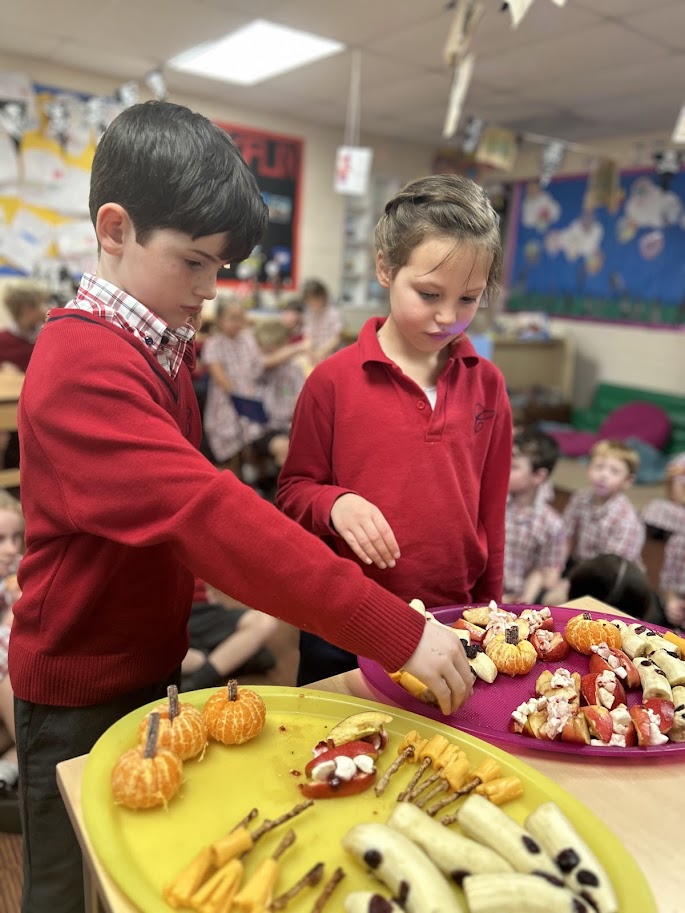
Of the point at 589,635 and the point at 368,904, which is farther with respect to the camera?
the point at 589,635

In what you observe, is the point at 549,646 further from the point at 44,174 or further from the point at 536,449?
the point at 44,174

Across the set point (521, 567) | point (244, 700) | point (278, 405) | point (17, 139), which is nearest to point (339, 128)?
point (17, 139)

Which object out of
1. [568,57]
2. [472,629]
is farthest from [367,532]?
[568,57]

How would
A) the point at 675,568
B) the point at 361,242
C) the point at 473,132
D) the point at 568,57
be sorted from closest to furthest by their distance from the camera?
the point at 675,568, the point at 568,57, the point at 473,132, the point at 361,242

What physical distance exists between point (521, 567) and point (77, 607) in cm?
203

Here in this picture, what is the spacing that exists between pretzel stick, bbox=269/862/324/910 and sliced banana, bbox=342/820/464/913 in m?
0.04

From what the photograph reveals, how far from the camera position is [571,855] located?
2.10 feet

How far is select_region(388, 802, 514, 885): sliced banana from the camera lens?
2.07ft

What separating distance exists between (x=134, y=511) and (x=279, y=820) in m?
0.34

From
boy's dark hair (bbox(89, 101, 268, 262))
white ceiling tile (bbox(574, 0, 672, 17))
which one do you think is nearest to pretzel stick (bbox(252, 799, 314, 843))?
boy's dark hair (bbox(89, 101, 268, 262))

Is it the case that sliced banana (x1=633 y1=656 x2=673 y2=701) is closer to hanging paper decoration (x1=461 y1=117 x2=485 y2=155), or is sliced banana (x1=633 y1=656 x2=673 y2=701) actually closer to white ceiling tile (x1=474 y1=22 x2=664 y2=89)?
white ceiling tile (x1=474 y1=22 x2=664 y2=89)

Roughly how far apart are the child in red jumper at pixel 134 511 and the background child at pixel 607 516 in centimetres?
206

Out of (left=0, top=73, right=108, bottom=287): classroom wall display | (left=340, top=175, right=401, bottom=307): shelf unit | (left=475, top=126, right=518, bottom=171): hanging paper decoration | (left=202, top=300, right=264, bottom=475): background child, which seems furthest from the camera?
(left=340, top=175, right=401, bottom=307): shelf unit

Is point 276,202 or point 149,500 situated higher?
point 276,202
